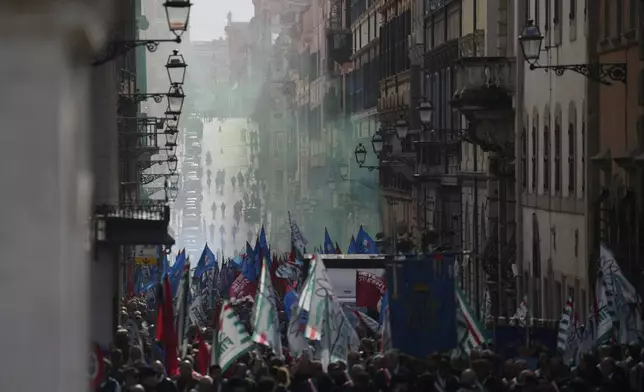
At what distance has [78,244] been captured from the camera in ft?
17.8

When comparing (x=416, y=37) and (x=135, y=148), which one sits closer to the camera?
(x=135, y=148)

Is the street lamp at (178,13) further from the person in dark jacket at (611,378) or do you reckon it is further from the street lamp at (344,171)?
the street lamp at (344,171)

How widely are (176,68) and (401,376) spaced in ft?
42.9

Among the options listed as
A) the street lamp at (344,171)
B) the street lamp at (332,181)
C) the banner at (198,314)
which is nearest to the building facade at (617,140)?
the banner at (198,314)

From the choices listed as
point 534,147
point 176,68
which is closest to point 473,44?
point 534,147

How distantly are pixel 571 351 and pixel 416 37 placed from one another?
119ft

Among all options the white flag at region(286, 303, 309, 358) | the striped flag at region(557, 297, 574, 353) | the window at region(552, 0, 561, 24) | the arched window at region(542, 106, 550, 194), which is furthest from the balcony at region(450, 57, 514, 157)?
the striped flag at region(557, 297, 574, 353)

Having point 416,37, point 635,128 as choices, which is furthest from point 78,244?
point 416,37

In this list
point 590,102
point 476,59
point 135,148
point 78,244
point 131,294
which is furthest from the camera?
point 135,148

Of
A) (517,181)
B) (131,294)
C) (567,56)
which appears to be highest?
(567,56)

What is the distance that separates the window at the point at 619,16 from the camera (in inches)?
1037

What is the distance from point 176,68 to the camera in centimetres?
2638

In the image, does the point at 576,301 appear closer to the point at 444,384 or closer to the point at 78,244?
the point at 444,384

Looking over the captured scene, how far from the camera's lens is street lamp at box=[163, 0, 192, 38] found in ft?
60.7
